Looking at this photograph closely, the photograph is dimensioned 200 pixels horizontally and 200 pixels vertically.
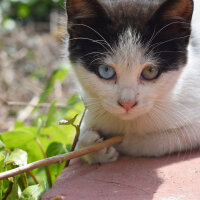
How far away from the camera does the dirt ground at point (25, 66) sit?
451 cm

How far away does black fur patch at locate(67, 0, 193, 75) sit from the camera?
6.27ft

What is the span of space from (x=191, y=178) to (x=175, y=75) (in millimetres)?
545

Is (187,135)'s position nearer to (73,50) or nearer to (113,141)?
(113,141)

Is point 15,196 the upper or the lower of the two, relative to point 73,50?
lower

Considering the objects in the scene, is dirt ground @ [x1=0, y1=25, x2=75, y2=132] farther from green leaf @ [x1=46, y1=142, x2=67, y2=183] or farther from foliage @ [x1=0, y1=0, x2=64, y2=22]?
green leaf @ [x1=46, y1=142, x2=67, y2=183]

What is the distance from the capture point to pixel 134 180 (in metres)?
1.83

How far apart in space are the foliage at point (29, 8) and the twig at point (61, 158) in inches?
198

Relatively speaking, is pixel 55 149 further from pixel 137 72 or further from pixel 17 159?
pixel 137 72

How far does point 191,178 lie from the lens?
1.79 metres

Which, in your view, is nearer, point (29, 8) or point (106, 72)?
point (106, 72)

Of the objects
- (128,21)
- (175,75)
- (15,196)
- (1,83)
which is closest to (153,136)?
(175,75)

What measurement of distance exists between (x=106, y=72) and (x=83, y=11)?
0.34m

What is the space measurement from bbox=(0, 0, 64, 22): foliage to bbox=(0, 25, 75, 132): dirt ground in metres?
0.39

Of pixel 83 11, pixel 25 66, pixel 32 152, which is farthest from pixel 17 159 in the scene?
pixel 25 66
